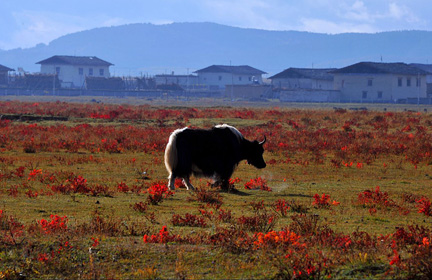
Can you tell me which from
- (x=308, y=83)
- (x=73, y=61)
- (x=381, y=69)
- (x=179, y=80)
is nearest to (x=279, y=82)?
(x=308, y=83)

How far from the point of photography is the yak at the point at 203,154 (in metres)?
15.7

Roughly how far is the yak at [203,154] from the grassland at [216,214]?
0.54 m

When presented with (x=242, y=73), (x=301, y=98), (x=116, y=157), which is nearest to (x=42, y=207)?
(x=116, y=157)

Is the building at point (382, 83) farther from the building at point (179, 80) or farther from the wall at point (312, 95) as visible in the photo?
the building at point (179, 80)

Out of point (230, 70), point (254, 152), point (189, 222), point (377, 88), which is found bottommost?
point (189, 222)

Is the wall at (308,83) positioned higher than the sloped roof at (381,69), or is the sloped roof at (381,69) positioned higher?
the sloped roof at (381,69)

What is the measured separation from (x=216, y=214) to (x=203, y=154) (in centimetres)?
393

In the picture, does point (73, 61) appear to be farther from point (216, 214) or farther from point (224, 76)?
point (216, 214)

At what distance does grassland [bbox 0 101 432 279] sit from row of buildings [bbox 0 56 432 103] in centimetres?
7837

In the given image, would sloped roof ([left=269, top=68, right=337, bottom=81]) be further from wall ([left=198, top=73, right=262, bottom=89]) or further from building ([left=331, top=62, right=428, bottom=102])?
wall ([left=198, top=73, right=262, bottom=89])

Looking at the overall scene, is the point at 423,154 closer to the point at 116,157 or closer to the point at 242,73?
the point at 116,157

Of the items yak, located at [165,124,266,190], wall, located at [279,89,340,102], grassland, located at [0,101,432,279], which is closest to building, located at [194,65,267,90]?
wall, located at [279,89,340,102]

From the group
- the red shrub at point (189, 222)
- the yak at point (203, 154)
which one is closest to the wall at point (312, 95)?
the yak at point (203, 154)

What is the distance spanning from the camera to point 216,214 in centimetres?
1226
